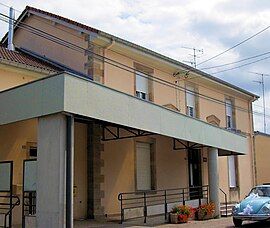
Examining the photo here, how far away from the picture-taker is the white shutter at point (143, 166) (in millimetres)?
17328

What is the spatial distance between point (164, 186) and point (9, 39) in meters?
9.15

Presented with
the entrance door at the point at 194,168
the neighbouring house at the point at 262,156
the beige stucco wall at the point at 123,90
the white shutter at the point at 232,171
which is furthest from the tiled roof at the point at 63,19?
the neighbouring house at the point at 262,156

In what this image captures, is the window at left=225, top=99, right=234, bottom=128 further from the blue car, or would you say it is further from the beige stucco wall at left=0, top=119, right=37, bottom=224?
the beige stucco wall at left=0, top=119, right=37, bottom=224

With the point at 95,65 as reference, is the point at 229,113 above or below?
below

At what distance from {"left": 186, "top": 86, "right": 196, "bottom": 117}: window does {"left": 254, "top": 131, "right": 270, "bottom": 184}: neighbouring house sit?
7.50 m

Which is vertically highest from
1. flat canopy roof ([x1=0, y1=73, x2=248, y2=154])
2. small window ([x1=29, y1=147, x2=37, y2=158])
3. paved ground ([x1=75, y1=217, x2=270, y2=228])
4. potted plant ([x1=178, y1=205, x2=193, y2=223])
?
flat canopy roof ([x1=0, y1=73, x2=248, y2=154])

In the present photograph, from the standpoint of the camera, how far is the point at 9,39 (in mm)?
19453

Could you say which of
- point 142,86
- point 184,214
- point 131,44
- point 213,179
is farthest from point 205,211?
point 131,44

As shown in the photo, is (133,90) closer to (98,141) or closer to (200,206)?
(98,141)

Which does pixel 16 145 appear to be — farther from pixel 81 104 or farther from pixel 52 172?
pixel 81 104

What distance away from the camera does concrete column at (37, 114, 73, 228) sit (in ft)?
31.6

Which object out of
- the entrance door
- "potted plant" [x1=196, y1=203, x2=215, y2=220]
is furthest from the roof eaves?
"potted plant" [x1=196, y1=203, x2=215, y2=220]

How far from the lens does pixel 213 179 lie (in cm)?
1677

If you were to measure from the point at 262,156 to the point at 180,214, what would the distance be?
15.5m
